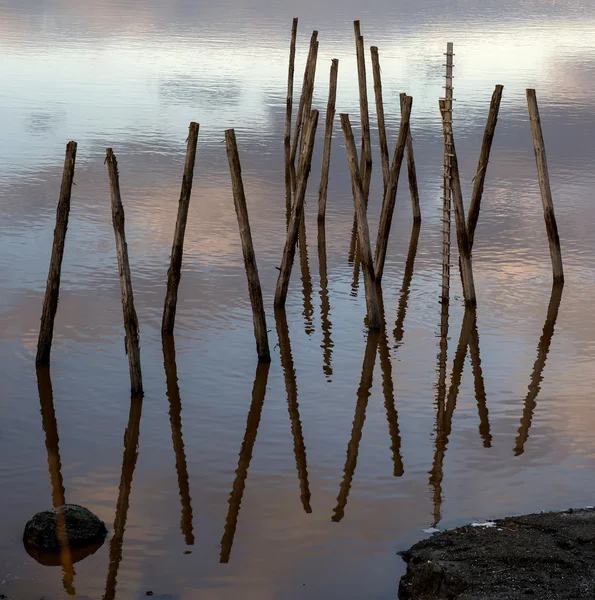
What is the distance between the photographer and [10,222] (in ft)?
60.6

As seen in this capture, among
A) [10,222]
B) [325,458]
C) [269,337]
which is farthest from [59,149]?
[325,458]

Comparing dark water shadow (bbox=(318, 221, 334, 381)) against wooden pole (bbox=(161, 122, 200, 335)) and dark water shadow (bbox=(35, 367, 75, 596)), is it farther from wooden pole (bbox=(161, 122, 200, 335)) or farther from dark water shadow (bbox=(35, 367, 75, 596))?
dark water shadow (bbox=(35, 367, 75, 596))

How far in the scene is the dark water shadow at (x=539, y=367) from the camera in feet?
37.7

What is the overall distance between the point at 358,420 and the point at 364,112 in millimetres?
8853

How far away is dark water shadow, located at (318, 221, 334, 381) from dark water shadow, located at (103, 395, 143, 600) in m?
2.33

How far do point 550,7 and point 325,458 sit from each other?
50715 mm

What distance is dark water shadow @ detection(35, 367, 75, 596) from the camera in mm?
8742

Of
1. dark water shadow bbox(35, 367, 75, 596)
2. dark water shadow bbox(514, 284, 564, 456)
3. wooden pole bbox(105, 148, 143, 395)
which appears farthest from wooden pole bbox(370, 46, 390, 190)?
dark water shadow bbox(35, 367, 75, 596)

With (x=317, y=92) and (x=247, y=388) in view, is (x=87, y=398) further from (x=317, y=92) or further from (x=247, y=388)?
(x=317, y=92)

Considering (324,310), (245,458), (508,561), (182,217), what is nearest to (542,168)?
(324,310)

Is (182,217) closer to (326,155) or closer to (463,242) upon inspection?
(463,242)

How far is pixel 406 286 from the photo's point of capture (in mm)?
16125

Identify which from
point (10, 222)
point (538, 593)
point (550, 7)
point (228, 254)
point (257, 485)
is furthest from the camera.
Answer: point (550, 7)

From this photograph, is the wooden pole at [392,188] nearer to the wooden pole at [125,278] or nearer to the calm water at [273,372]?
the calm water at [273,372]
